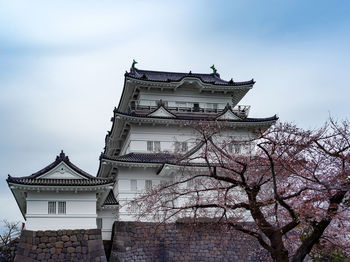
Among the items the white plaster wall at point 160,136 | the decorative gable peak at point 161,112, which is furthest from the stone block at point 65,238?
the decorative gable peak at point 161,112

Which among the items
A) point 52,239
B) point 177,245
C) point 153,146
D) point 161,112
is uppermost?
point 161,112

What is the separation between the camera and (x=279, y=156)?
338 inches

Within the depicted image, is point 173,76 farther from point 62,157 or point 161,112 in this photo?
point 62,157

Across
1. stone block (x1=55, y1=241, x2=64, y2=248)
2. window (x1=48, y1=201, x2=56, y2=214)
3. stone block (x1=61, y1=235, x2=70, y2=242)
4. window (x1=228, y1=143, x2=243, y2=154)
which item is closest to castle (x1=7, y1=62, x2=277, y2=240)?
window (x1=48, y1=201, x2=56, y2=214)

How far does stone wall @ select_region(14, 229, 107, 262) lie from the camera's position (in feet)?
49.0

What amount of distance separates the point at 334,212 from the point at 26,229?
39.4 ft

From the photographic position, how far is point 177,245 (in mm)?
17828

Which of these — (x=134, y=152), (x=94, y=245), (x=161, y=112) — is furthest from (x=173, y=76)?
(x=94, y=245)

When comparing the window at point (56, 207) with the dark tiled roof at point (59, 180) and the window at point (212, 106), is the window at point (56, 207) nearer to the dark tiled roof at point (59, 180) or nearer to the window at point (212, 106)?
the dark tiled roof at point (59, 180)

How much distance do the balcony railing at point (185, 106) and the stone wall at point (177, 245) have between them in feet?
22.4

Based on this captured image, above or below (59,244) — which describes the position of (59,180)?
above

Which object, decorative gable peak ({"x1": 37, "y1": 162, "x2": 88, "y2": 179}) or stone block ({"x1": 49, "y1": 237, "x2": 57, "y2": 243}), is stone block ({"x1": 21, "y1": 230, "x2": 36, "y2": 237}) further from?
decorative gable peak ({"x1": 37, "y1": 162, "x2": 88, "y2": 179})

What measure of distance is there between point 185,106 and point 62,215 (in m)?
10.2

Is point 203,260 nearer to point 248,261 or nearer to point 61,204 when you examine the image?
point 248,261
